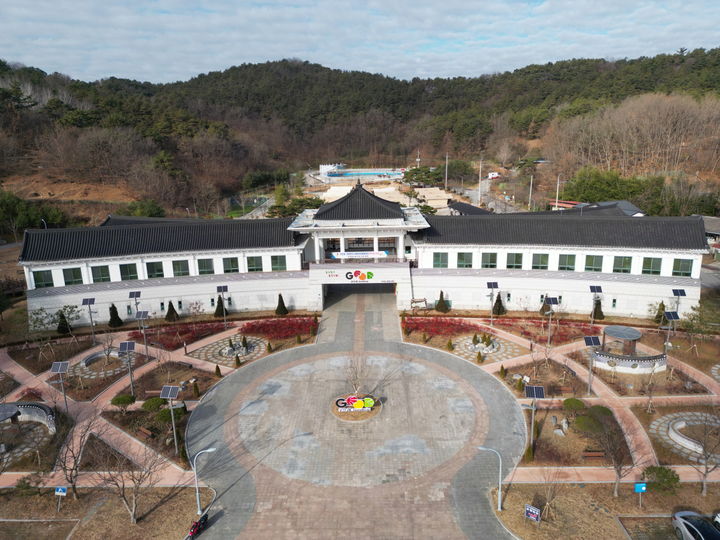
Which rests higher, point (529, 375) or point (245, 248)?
point (245, 248)

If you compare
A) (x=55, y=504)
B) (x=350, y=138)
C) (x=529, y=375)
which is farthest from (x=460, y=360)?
(x=350, y=138)

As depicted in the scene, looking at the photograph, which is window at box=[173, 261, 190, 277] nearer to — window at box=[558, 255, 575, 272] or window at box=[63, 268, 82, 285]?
window at box=[63, 268, 82, 285]

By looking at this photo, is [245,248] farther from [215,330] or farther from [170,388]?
[170,388]

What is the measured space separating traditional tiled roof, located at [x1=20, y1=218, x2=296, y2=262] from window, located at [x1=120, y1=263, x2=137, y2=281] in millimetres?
1005

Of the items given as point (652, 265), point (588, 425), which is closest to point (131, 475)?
point (588, 425)

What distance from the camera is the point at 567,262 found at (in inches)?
1555

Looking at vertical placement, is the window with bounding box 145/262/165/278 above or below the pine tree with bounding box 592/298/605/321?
above

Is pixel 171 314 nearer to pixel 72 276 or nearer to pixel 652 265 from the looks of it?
pixel 72 276

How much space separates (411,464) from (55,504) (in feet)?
51.2

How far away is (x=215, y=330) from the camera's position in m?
38.2

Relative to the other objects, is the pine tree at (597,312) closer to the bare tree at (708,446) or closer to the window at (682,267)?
the window at (682,267)

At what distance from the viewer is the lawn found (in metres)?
33.2

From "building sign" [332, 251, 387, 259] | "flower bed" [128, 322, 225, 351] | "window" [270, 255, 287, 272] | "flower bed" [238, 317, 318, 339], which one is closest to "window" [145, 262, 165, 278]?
"flower bed" [128, 322, 225, 351]

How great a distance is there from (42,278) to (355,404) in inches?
1140
